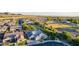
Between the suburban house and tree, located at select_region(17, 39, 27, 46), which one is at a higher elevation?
the suburban house

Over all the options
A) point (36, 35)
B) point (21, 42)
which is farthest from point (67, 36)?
point (21, 42)

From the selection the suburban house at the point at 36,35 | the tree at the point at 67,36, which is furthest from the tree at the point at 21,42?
the tree at the point at 67,36

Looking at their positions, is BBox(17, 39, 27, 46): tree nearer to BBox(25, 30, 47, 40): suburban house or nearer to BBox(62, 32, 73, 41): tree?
BBox(25, 30, 47, 40): suburban house

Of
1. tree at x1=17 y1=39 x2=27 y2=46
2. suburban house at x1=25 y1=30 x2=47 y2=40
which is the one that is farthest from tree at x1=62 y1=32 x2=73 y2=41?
tree at x1=17 y1=39 x2=27 y2=46

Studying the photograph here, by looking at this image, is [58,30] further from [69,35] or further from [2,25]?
[2,25]

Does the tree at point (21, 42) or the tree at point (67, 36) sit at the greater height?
the tree at point (67, 36)

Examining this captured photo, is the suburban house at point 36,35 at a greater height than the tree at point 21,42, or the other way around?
the suburban house at point 36,35

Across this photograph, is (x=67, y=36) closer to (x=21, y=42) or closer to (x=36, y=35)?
(x=36, y=35)

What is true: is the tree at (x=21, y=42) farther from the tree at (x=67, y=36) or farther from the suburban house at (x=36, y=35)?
the tree at (x=67, y=36)
